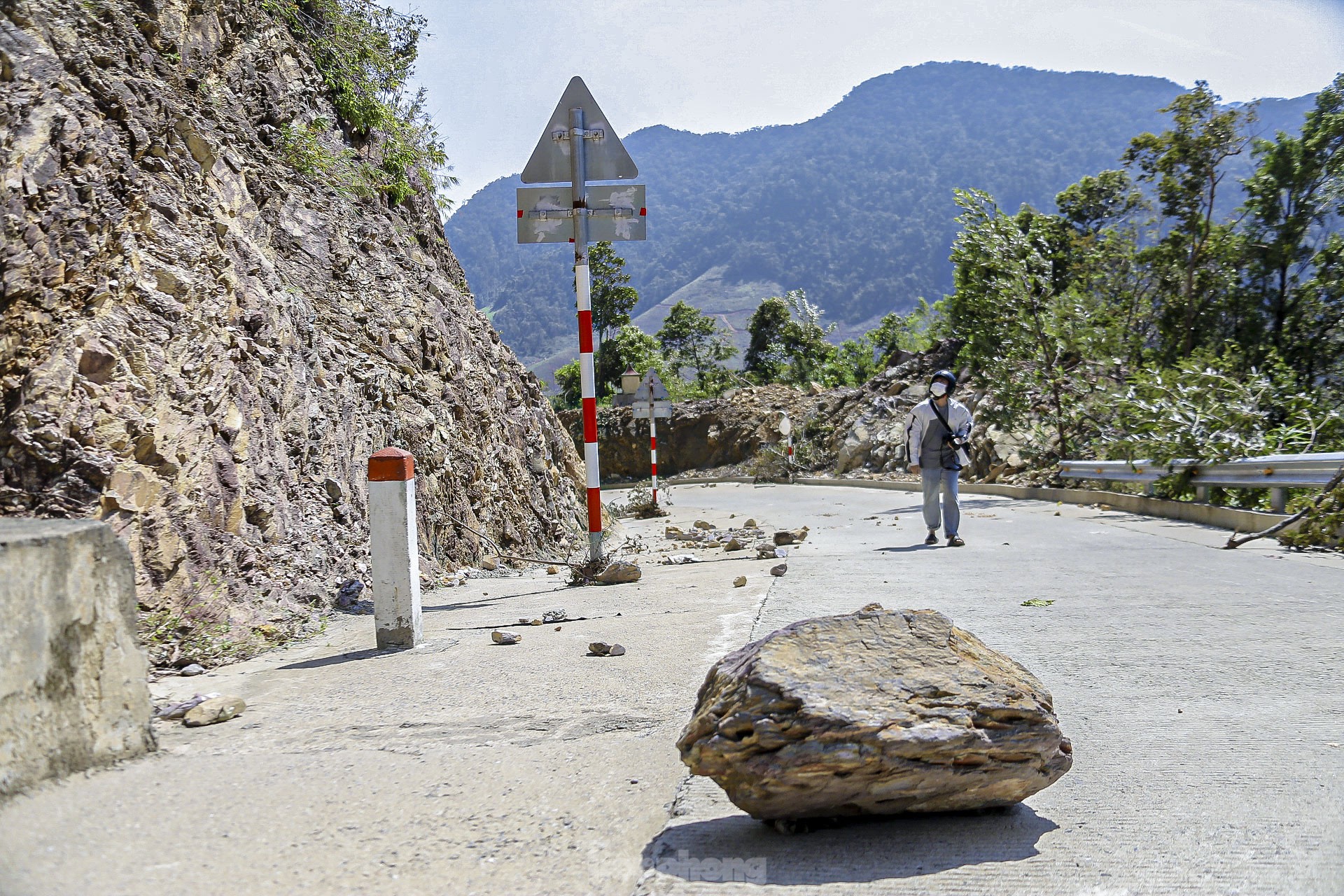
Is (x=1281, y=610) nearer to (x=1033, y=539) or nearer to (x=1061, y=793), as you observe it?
(x=1061, y=793)

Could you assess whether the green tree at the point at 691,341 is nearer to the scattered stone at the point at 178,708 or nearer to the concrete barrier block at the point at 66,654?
the scattered stone at the point at 178,708

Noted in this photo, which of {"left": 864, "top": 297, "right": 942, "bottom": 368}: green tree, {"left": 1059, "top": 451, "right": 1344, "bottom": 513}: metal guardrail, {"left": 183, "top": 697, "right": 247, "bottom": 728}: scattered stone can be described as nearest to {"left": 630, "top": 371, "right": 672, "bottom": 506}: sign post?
{"left": 1059, "top": 451, "right": 1344, "bottom": 513}: metal guardrail

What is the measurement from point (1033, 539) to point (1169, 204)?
1664 centimetres

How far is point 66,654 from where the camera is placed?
9.66 feet

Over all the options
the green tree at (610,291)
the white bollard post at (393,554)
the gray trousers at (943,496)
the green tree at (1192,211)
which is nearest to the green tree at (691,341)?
the green tree at (610,291)

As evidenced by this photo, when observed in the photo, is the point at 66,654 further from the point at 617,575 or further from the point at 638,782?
the point at 617,575

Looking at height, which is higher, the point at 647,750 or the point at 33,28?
the point at 33,28

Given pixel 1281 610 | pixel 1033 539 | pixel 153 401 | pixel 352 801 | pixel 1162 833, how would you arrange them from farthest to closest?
pixel 1033 539 < pixel 1281 610 < pixel 153 401 < pixel 352 801 < pixel 1162 833

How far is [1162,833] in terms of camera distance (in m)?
2.83

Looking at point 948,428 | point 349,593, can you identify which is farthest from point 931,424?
point 349,593

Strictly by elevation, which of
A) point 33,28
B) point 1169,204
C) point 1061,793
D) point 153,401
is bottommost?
point 1061,793

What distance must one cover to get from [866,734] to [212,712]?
8.58 feet

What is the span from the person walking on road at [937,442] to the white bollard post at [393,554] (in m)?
7.22

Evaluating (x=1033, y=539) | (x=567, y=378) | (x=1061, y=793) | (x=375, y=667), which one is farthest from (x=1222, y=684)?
(x=567, y=378)
